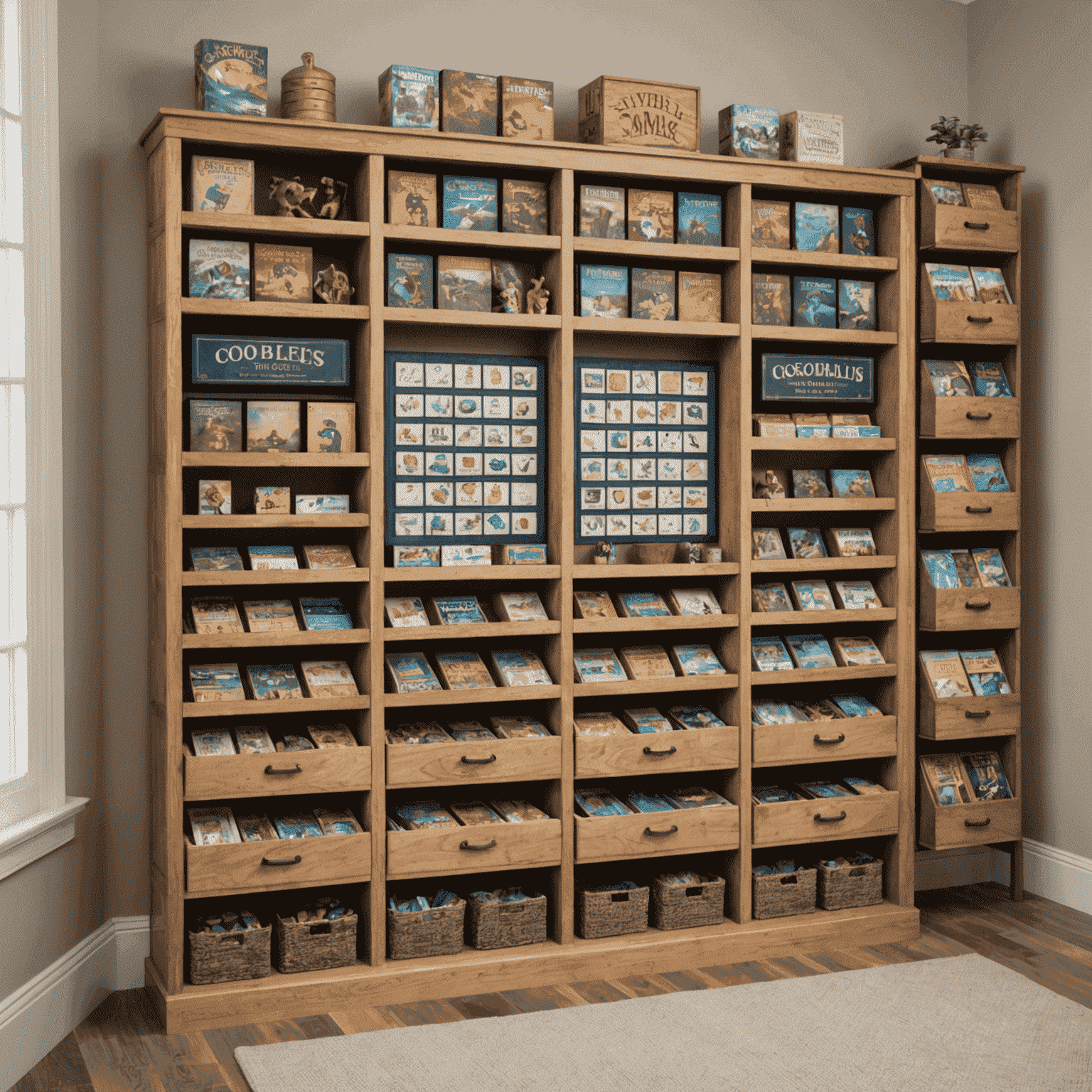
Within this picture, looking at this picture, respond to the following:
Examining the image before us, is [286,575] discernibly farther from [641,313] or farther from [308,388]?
[641,313]

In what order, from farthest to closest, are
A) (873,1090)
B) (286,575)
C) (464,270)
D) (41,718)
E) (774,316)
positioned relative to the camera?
(774,316), (464,270), (286,575), (41,718), (873,1090)

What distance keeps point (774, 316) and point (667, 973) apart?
2.11m

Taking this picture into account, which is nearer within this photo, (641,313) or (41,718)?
(41,718)

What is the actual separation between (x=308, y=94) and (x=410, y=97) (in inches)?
11.5

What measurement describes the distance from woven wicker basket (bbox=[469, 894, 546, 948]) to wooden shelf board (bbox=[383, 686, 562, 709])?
61cm

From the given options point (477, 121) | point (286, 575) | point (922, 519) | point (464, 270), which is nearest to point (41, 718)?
point (286, 575)

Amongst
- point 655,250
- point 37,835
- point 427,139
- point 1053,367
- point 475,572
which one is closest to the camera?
point 37,835

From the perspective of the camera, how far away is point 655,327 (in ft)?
11.8

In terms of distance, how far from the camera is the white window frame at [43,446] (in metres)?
2.98

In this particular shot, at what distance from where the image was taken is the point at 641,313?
367 cm

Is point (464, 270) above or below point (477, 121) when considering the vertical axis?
below

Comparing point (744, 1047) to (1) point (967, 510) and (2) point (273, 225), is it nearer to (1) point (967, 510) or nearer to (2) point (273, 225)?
(1) point (967, 510)

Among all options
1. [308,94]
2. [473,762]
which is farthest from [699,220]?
[473,762]

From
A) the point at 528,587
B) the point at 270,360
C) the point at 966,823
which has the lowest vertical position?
the point at 966,823
